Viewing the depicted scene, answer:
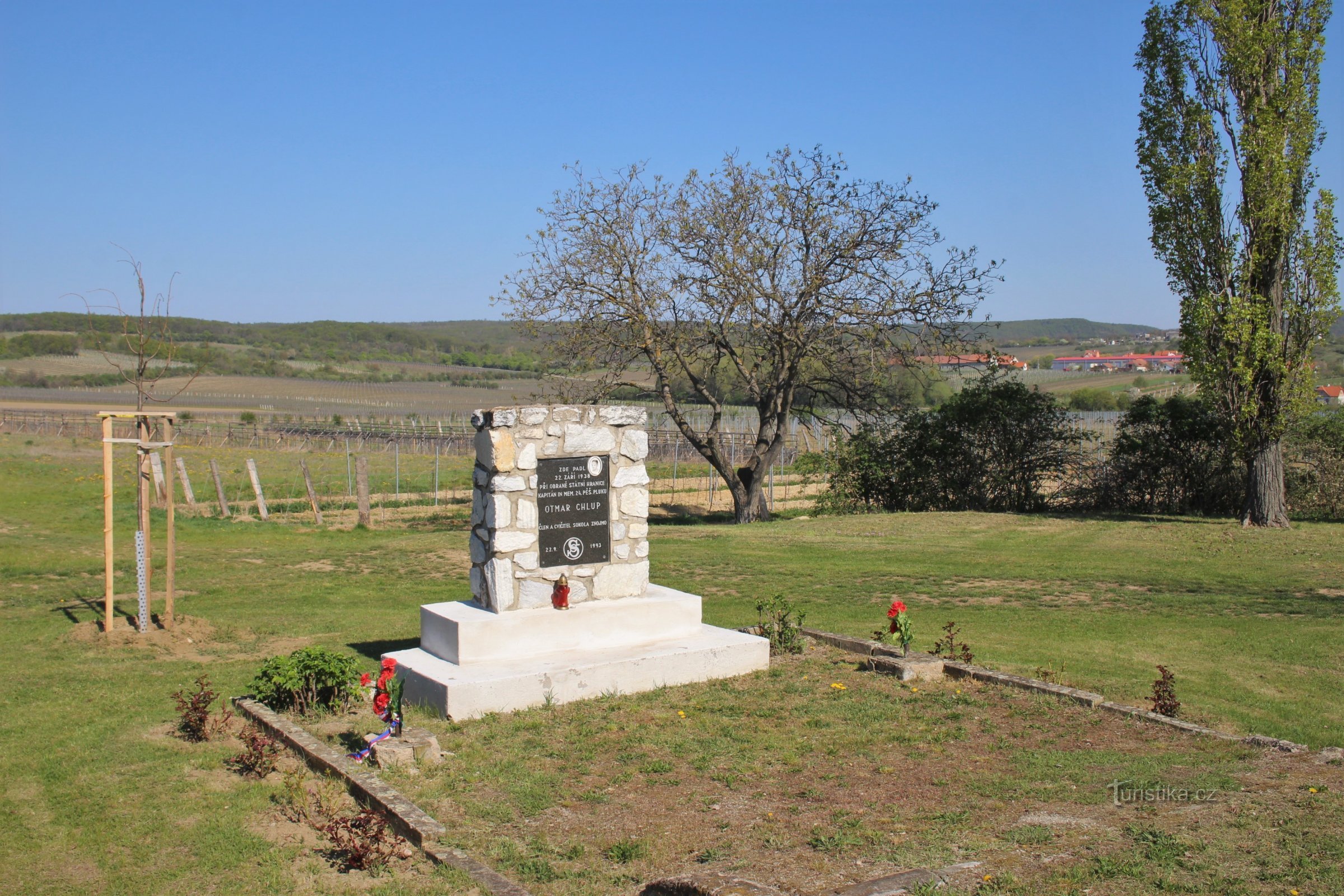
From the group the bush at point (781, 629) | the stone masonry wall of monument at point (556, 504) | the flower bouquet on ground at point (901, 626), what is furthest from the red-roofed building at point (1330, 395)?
the stone masonry wall of monument at point (556, 504)

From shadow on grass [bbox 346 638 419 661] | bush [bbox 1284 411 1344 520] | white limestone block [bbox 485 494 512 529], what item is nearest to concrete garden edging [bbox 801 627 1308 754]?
white limestone block [bbox 485 494 512 529]

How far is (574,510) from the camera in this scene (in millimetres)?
8680

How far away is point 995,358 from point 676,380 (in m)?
7.39

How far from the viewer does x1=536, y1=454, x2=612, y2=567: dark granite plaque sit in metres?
8.53

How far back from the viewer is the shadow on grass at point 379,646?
9.94 meters

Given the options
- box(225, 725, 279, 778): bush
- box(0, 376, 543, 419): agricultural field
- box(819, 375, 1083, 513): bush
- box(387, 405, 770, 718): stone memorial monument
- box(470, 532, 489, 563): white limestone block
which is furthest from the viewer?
box(0, 376, 543, 419): agricultural field

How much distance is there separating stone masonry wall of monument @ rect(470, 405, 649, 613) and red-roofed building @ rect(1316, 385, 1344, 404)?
16676 millimetres

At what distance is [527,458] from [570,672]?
1.73 metres

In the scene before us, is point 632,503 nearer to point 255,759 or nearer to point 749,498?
point 255,759

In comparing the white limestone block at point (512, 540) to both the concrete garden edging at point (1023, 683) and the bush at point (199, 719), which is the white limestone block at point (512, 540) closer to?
the bush at point (199, 719)

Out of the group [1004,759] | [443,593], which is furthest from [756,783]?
[443,593]

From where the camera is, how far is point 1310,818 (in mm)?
5020

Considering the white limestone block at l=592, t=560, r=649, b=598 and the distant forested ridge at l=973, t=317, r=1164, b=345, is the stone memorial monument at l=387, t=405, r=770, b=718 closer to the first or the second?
the white limestone block at l=592, t=560, r=649, b=598

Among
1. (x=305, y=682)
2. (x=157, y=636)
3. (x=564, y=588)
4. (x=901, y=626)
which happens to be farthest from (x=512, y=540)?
(x=157, y=636)
